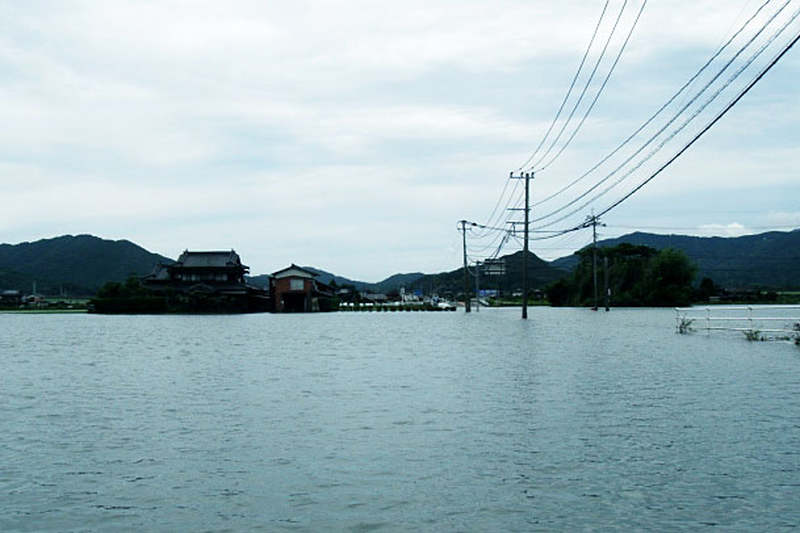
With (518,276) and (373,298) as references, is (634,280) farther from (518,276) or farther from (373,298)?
(518,276)

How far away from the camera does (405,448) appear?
1038 centimetres

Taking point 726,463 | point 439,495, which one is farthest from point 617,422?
point 439,495

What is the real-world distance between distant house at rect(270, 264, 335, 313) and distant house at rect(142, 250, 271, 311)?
3.11 metres

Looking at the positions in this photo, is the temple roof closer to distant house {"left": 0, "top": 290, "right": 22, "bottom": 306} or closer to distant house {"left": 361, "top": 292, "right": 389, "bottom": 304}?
distant house {"left": 0, "top": 290, "right": 22, "bottom": 306}

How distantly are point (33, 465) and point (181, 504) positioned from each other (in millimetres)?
2937

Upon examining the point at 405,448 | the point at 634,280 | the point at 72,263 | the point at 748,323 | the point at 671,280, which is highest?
the point at 72,263

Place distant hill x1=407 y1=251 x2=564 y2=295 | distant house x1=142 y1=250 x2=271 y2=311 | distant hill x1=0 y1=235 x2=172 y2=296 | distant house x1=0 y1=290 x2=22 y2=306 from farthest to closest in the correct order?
distant hill x1=407 y1=251 x2=564 y2=295 → distant hill x1=0 y1=235 x2=172 y2=296 → distant house x1=0 y1=290 x2=22 y2=306 → distant house x1=142 y1=250 x2=271 y2=311

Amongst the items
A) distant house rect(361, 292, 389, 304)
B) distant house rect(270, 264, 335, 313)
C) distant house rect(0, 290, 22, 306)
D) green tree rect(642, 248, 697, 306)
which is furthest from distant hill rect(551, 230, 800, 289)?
distant house rect(0, 290, 22, 306)

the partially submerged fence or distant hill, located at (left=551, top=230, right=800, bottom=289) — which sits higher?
distant hill, located at (left=551, top=230, right=800, bottom=289)

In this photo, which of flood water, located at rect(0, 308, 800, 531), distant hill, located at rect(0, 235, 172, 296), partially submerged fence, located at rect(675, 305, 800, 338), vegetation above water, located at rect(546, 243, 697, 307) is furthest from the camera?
distant hill, located at rect(0, 235, 172, 296)

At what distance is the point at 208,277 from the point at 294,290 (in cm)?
956

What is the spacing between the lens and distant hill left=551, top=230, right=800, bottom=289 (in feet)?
466

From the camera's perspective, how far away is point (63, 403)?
15.0 meters

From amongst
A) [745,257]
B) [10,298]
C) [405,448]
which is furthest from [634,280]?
[405,448]
